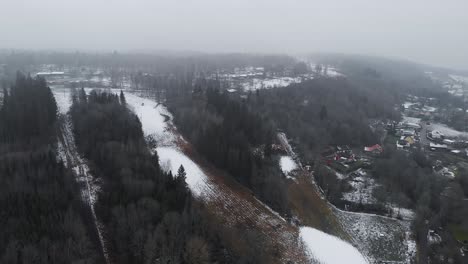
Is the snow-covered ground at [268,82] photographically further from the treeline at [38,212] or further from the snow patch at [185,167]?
the treeline at [38,212]

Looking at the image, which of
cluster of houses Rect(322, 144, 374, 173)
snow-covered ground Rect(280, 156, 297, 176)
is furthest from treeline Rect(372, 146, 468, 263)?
snow-covered ground Rect(280, 156, 297, 176)

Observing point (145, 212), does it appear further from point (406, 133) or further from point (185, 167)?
point (406, 133)

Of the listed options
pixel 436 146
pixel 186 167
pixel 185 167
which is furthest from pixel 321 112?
pixel 185 167

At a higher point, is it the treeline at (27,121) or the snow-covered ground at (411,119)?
the treeline at (27,121)

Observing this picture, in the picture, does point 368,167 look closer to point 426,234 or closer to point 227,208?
point 426,234

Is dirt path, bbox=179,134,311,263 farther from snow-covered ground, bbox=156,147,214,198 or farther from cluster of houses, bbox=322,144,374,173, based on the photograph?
cluster of houses, bbox=322,144,374,173

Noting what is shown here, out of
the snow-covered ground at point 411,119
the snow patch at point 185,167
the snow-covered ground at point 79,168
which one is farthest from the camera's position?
the snow-covered ground at point 411,119

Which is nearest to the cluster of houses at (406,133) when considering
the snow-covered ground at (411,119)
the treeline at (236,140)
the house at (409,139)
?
the house at (409,139)
